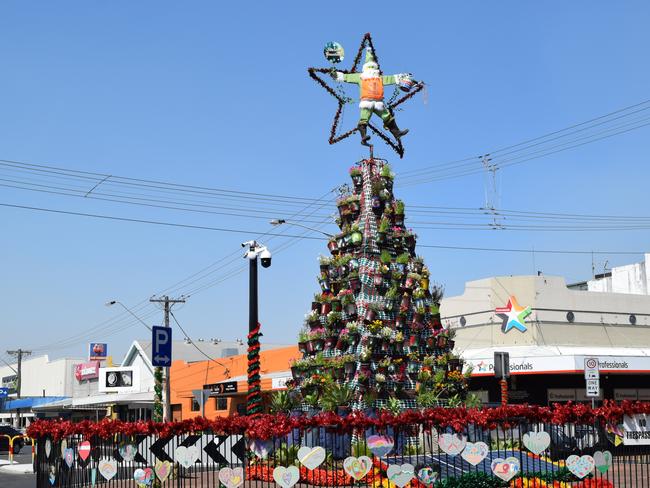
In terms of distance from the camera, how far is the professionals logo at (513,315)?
4169 cm

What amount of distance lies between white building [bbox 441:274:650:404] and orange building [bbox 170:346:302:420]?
378 inches

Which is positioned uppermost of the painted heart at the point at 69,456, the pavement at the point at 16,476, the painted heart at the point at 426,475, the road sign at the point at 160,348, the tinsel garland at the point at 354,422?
the road sign at the point at 160,348

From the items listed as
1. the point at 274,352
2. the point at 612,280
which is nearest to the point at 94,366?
the point at 274,352

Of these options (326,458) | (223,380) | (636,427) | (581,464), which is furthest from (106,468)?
(223,380)

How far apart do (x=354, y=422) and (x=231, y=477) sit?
2455 millimetres

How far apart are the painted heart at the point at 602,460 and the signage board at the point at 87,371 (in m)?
73.0

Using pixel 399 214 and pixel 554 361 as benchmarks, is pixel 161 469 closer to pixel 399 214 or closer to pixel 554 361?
pixel 399 214

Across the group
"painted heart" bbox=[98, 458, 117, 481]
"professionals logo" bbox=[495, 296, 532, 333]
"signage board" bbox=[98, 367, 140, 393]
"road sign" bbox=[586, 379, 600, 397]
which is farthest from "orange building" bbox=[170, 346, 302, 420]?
"painted heart" bbox=[98, 458, 117, 481]

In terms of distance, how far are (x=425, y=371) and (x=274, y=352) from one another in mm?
26180

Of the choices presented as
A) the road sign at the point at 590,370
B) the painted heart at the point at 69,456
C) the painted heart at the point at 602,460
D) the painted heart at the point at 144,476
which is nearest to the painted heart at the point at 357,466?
the painted heart at the point at 144,476

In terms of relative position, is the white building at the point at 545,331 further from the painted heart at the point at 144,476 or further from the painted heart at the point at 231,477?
the painted heart at the point at 231,477

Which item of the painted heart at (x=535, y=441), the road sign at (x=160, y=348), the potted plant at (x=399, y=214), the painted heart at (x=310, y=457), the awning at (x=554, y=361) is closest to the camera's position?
the painted heart at (x=310, y=457)

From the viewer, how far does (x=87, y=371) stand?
280 ft

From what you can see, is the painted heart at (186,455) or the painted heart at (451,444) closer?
the painted heart at (186,455)
